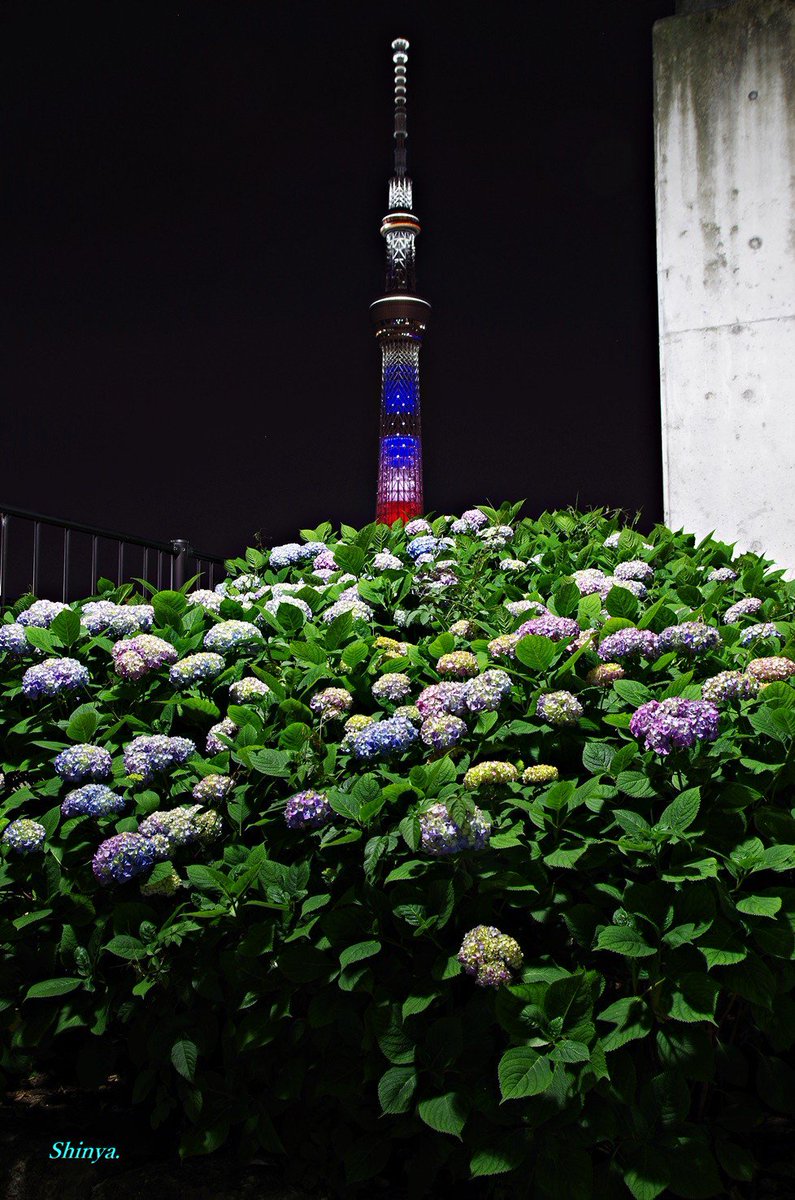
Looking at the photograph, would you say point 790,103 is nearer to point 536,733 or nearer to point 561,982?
point 536,733

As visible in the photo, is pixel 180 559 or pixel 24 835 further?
pixel 180 559

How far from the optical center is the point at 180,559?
8.60m

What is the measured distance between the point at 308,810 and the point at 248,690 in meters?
0.57

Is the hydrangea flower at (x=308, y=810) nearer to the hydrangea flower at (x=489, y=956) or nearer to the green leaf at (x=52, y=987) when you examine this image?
the hydrangea flower at (x=489, y=956)

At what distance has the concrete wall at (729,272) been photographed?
19.1ft

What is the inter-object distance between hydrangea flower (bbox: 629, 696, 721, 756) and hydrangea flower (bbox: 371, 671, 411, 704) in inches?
27.5

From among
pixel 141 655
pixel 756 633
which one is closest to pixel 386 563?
pixel 141 655

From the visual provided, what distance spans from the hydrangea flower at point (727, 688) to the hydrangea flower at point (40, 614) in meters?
2.04

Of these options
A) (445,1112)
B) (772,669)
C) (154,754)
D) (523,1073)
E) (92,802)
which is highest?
(772,669)

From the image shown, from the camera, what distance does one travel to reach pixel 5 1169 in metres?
2.47

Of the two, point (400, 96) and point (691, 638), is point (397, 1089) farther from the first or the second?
point (400, 96)

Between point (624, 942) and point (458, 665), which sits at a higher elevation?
point (458, 665)

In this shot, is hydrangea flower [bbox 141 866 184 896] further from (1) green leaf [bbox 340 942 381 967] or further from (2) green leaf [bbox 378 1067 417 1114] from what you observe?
(2) green leaf [bbox 378 1067 417 1114]

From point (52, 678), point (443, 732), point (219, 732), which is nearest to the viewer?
point (443, 732)
